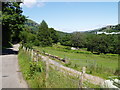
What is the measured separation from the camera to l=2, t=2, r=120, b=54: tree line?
1153 inches

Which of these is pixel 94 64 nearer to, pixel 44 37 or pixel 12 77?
pixel 12 77

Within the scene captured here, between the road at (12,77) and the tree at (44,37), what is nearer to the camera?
the road at (12,77)

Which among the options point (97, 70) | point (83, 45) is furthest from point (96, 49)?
point (97, 70)

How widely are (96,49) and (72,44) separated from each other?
32637 millimetres

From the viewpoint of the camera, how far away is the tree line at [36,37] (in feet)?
96.1

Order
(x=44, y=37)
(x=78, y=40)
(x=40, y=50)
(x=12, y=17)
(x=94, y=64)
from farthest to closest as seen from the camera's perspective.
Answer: (x=78, y=40), (x=44, y=37), (x=40, y=50), (x=12, y=17), (x=94, y=64)

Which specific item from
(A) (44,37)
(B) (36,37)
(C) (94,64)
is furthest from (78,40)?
(C) (94,64)

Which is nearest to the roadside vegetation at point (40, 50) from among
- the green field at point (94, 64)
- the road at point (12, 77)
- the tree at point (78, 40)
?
the green field at point (94, 64)

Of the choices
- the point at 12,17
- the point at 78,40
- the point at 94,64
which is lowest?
the point at 94,64

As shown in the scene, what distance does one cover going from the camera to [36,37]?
96000 mm

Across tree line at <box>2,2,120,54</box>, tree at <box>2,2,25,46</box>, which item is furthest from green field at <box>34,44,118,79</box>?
tree at <box>2,2,25,46</box>

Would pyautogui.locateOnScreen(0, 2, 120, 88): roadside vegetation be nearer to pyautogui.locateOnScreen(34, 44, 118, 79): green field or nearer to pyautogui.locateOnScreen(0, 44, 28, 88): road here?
pyautogui.locateOnScreen(34, 44, 118, 79): green field

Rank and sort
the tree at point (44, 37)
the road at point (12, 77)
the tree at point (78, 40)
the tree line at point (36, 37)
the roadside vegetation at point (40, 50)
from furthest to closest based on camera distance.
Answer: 1. the tree at point (78, 40)
2. the tree at point (44, 37)
3. the tree line at point (36, 37)
4. the roadside vegetation at point (40, 50)
5. the road at point (12, 77)

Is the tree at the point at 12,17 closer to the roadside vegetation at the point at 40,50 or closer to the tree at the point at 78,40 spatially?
the roadside vegetation at the point at 40,50
